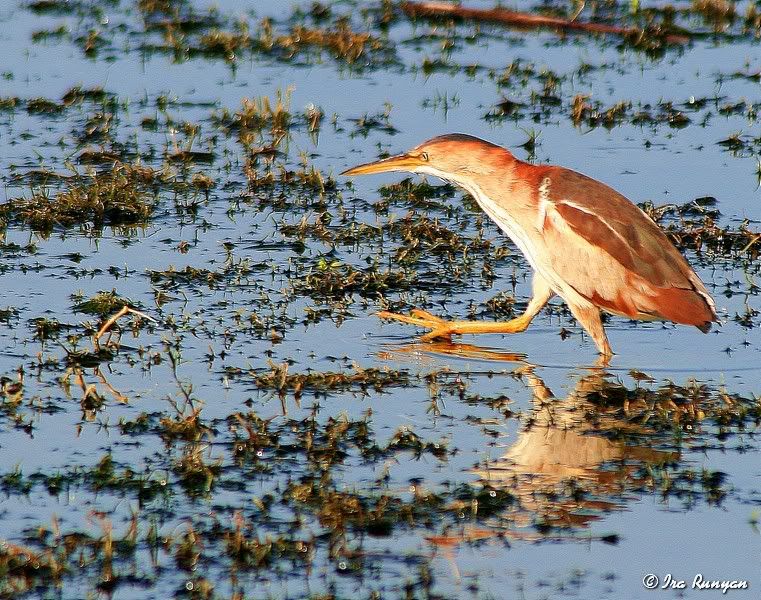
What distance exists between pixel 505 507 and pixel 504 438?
0.74m

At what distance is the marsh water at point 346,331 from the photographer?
4832mm

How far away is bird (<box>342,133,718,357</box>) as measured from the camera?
22.4 feet

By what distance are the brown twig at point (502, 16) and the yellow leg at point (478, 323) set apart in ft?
21.2

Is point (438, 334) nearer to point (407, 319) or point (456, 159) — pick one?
point (407, 319)

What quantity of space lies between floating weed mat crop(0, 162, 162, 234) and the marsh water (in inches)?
0.7

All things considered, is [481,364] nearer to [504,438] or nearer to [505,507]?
[504,438]

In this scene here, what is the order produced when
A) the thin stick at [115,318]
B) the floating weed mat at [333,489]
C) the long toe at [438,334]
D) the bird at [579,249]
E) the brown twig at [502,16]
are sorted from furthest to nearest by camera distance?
1. the brown twig at [502,16]
2. the long toe at [438,334]
3. the bird at [579,249]
4. the thin stick at [115,318]
5. the floating weed mat at [333,489]

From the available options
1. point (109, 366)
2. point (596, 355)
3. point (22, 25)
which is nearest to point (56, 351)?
point (109, 366)

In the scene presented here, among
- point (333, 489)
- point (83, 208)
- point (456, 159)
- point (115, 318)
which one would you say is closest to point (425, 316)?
point (456, 159)

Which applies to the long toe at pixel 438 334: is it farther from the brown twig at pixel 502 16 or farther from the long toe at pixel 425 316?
the brown twig at pixel 502 16

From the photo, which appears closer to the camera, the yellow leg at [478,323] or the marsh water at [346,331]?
the marsh water at [346,331]

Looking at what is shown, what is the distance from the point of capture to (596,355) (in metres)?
6.98

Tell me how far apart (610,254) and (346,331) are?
125cm

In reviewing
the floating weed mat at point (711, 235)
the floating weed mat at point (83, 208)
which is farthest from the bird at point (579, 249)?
the floating weed mat at point (83, 208)
